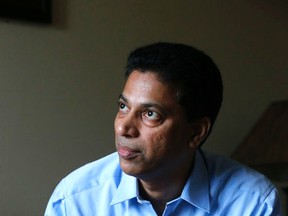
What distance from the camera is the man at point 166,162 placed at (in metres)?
1.01

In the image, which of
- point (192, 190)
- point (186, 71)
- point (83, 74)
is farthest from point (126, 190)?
point (83, 74)

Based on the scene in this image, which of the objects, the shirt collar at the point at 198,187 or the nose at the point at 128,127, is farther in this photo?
the shirt collar at the point at 198,187

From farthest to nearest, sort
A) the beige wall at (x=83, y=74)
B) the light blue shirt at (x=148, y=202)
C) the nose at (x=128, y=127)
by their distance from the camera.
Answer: the beige wall at (x=83, y=74)
the light blue shirt at (x=148, y=202)
the nose at (x=128, y=127)

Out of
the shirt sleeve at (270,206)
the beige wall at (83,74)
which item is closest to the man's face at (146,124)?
the shirt sleeve at (270,206)

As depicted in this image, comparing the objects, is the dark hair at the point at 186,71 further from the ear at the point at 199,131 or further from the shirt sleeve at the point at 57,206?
the shirt sleeve at the point at 57,206

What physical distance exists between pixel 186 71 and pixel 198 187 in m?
0.30

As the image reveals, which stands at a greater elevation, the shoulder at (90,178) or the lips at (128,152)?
the lips at (128,152)

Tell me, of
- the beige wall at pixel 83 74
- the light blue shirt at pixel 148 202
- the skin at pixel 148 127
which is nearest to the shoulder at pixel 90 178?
the light blue shirt at pixel 148 202

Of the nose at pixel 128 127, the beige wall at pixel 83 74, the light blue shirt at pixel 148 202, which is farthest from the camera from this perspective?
the beige wall at pixel 83 74

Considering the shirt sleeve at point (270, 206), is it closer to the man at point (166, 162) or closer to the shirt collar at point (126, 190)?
the man at point (166, 162)

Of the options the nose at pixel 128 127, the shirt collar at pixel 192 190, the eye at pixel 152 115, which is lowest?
the shirt collar at pixel 192 190

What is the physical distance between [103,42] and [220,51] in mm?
530

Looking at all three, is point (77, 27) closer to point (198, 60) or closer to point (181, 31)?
point (181, 31)

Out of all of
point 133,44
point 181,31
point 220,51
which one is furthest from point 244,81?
point 133,44
